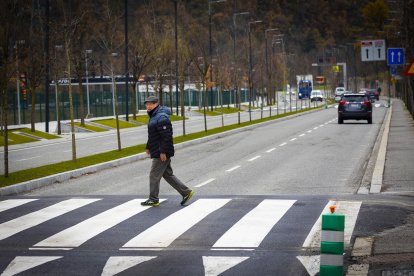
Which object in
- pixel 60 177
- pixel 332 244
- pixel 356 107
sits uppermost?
pixel 332 244

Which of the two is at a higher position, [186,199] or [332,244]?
[332,244]

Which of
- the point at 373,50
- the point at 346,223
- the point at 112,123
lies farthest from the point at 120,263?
the point at 373,50

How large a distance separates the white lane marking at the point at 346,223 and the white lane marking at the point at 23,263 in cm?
313

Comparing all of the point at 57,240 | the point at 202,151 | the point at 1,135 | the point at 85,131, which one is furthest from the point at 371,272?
the point at 85,131

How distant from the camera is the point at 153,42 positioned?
6519 cm

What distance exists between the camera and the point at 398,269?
8.87 metres

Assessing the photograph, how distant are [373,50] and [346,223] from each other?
6886cm

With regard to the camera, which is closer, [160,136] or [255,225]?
[255,225]

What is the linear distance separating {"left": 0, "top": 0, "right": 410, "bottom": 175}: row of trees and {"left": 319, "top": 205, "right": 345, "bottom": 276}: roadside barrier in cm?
1263

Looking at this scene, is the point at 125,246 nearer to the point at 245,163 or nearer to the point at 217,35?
the point at 245,163

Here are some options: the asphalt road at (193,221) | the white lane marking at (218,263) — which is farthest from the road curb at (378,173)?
the white lane marking at (218,263)

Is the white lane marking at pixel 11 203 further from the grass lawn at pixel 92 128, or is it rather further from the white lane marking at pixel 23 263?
the grass lawn at pixel 92 128

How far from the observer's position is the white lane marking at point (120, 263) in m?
9.16

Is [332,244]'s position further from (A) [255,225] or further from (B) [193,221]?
(B) [193,221]
